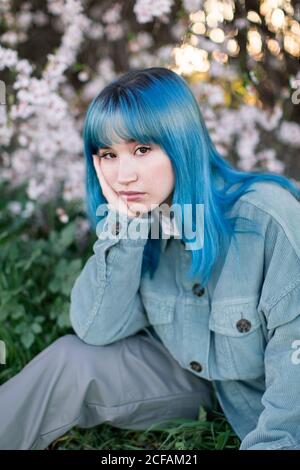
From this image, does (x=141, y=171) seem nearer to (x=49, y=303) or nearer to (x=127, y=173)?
(x=127, y=173)

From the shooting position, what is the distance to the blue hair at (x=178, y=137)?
5.15 ft

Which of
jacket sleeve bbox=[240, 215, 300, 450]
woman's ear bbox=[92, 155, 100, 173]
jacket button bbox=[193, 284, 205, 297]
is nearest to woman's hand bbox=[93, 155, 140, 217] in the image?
woman's ear bbox=[92, 155, 100, 173]

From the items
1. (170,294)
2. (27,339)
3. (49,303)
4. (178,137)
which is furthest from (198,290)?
(49,303)

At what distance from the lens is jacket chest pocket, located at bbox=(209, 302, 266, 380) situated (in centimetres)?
166

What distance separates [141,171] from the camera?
161cm

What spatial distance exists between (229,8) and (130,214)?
3.73 feet

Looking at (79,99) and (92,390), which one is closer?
(92,390)

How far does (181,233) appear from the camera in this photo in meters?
1.78

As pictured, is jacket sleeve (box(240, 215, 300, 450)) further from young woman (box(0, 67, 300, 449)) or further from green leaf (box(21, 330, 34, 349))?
green leaf (box(21, 330, 34, 349))

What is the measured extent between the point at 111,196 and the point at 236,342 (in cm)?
49

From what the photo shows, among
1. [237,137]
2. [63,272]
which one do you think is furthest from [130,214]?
[237,137]

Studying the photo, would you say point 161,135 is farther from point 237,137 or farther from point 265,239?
point 237,137

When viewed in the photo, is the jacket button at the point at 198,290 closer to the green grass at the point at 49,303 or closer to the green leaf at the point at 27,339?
the green grass at the point at 49,303

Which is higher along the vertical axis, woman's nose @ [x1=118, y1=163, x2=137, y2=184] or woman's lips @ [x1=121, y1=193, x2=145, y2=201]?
woman's nose @ [x1=118, y1=163, x2=137, y2=184]
